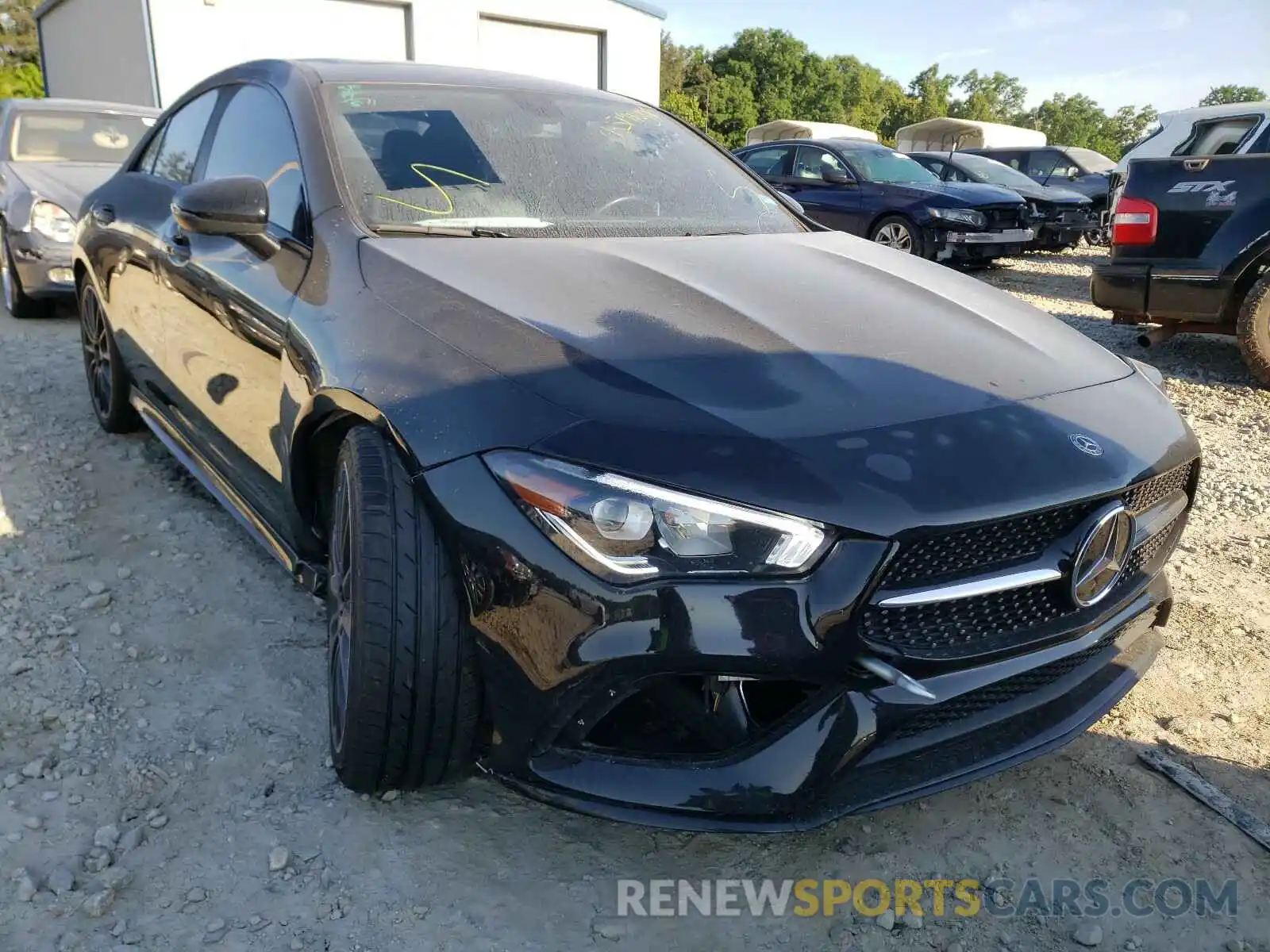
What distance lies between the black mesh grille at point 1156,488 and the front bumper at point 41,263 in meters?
6.46

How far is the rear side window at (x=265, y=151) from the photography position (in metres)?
2.46

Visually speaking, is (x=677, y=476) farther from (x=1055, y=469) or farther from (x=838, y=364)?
(x=1055, y=469)

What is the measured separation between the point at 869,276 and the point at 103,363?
331 centimetres

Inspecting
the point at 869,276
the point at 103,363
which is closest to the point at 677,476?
the point at 869,276

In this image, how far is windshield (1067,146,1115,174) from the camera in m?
16.8

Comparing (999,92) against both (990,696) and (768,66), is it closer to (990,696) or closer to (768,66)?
(768,66)

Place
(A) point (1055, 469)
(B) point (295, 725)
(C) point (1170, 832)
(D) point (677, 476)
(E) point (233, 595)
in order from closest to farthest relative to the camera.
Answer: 1. (D) point (677, 476)
2. (A) point (1055, 469)
3. (C) point (1170, 832)
4. (B) point (295, 725)
5. (E) point (233, 595)

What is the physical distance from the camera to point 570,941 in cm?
173

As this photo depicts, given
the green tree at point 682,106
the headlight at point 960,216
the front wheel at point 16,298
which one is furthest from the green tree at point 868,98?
the front wheel at point 16,298

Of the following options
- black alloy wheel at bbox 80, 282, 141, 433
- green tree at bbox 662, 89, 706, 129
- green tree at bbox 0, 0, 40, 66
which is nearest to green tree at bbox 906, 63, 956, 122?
green tree at bbox 662, 89, 706, 129

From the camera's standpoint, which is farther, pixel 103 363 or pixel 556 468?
pixel 103 363

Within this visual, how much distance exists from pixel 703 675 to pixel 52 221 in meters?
6.33

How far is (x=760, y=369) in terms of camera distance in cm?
182

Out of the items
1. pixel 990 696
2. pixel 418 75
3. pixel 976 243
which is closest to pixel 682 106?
pixel 976 243
